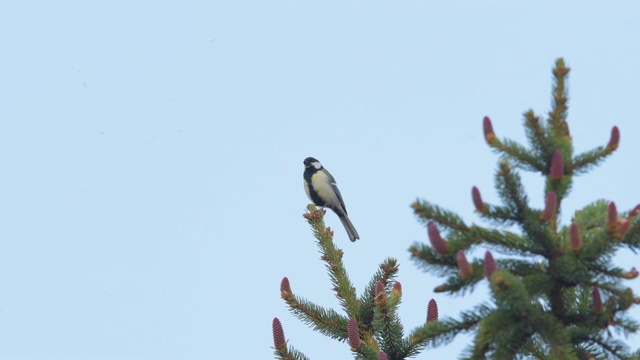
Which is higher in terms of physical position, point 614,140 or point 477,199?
point 614,140

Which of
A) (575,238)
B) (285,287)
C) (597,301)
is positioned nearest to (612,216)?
(575,238)

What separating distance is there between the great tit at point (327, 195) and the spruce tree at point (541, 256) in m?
9.12

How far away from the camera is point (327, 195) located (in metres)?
13.1

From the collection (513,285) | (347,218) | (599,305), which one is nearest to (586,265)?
(599,305)

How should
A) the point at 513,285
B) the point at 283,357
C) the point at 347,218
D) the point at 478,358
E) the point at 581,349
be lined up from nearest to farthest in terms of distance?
the point at 513,285 → the point at 478,358 → the point at 581,349 → the point at 283,357 → the point at 347,218

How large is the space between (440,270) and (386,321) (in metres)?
1.12

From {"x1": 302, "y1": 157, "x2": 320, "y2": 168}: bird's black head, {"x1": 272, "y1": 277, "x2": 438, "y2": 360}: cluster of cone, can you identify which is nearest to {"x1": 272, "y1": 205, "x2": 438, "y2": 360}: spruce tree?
{"x1": 272, "y1": 277, "x2": 438, "y2": 360}: cluster of cone

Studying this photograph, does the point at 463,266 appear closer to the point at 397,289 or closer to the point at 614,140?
the point at 614,140

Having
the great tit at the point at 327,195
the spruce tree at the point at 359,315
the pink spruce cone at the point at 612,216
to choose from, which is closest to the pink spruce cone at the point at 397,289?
the spruce tree at the point at 359,315

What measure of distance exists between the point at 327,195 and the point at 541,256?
9460 millimetres

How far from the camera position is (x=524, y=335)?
3502mm

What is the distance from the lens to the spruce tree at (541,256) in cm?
345

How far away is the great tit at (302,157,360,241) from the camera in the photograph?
13.1m

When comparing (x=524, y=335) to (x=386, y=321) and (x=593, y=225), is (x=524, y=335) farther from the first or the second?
(x=386, y=321)
